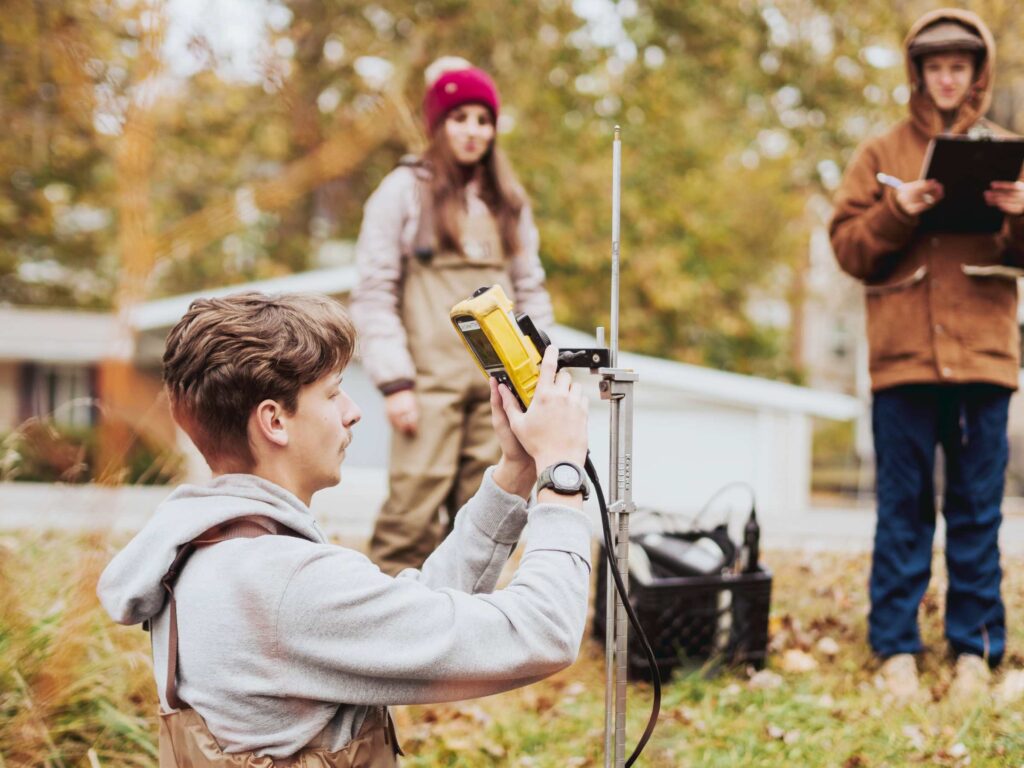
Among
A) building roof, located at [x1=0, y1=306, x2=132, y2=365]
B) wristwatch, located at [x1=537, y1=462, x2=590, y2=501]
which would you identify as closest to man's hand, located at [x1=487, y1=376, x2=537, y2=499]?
wristwatch, located at [x1=537, y1=462, x2=590, y2=501]

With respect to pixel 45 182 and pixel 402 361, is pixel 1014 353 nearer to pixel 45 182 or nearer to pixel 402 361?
pixel 402 361

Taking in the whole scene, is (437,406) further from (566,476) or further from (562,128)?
(562,128)

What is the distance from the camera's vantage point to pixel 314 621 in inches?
53.2

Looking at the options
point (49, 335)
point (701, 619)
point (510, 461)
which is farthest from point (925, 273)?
point (49, 335)

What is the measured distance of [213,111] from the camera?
14117mm

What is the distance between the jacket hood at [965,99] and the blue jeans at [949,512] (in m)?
0.90

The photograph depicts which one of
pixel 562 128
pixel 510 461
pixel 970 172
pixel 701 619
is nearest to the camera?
pixel 510 461

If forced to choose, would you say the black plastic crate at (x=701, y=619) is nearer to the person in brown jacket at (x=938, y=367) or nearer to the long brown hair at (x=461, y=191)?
the person in brown jacket at (x=938, y=367)

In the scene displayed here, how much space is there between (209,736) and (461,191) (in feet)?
7.64

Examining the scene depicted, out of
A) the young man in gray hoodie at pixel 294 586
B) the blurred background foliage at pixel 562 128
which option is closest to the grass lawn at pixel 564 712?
the young man in gray hoodie at pixel 294 586

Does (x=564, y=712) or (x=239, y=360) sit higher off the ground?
(x=239, y=360)

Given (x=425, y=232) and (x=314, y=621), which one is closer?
(x=314, y=621)

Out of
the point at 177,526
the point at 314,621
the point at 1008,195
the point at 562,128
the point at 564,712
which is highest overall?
the point at 562,128

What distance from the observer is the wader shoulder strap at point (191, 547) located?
1.44m
